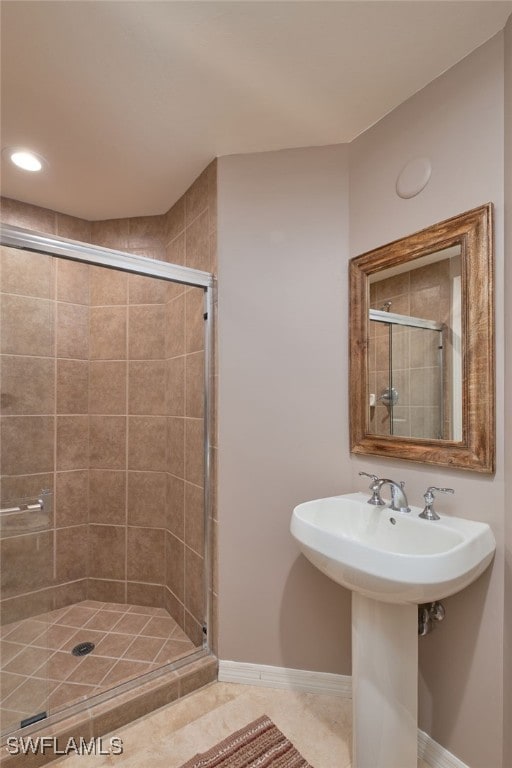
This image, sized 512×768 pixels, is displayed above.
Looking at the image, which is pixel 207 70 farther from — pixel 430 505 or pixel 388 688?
pixel 388 688

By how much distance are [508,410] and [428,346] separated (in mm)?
359

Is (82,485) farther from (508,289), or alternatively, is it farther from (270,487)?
(508,289)

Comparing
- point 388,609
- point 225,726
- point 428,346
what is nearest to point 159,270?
point 428,346

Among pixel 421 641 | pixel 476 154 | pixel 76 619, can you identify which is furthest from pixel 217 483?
pixel 476 154

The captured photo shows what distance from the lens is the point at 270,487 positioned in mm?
1743

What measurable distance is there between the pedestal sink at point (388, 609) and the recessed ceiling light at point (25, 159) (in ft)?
6.67

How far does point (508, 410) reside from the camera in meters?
1.19

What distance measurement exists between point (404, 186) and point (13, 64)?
148cm

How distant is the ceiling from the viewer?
45.9 inches

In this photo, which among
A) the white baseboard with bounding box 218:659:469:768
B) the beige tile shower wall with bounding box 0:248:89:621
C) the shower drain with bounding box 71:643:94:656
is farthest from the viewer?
the shower drain with bounding box 71:643:94:656

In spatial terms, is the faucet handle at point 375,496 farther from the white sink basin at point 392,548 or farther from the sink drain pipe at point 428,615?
the sink drain pipe at point 428,615

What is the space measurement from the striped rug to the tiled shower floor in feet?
1.43

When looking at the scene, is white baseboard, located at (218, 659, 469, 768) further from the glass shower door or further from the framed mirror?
the framed mirror

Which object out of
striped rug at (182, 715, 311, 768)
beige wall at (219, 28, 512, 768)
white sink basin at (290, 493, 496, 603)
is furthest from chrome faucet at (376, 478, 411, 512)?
striped rug at (182, 715, 311, 768)
